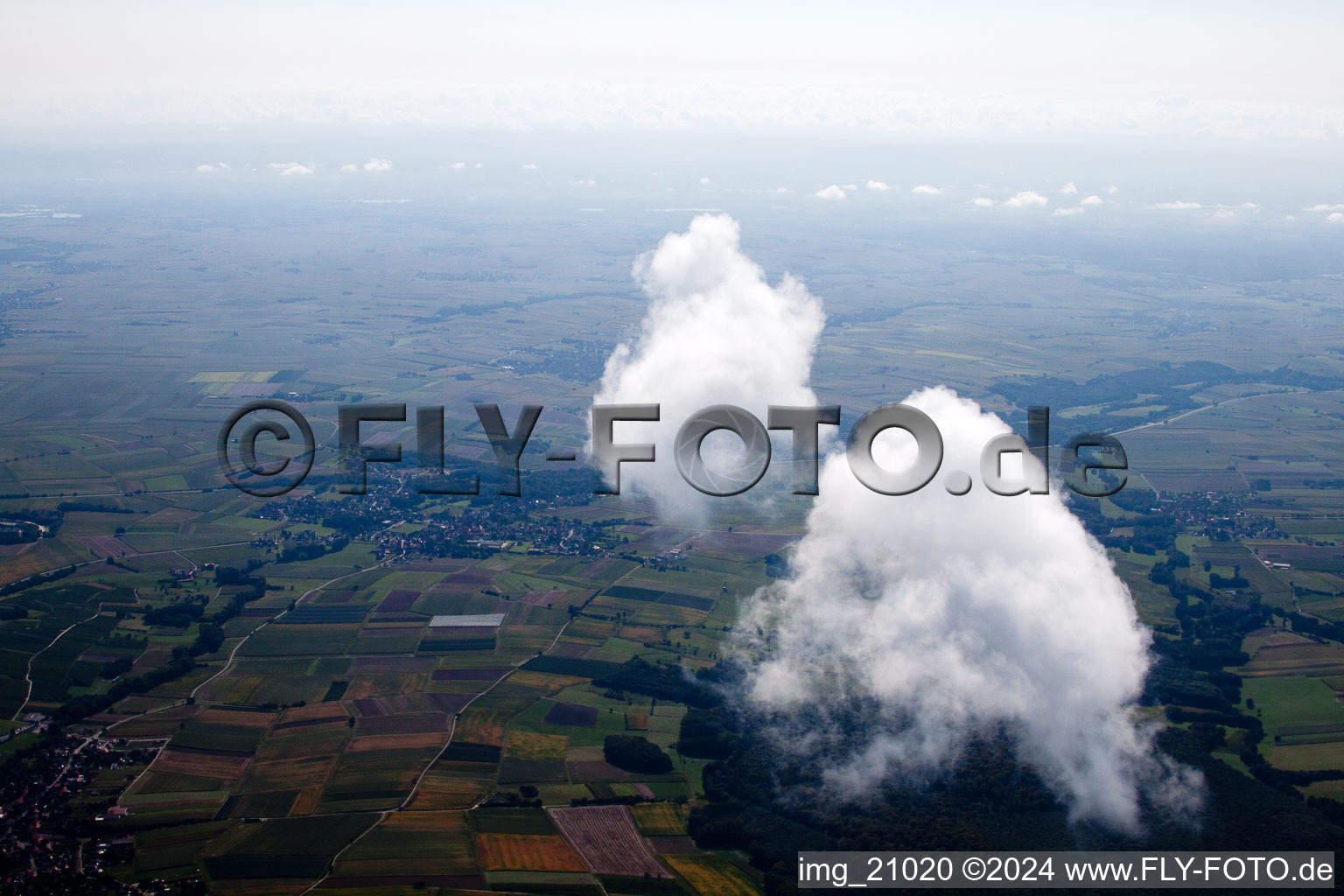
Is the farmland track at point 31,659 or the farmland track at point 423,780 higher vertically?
the farmland track at point 31,659

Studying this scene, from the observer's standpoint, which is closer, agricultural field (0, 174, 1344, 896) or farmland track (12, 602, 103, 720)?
agricultural field (0, 174, 1344, 896)

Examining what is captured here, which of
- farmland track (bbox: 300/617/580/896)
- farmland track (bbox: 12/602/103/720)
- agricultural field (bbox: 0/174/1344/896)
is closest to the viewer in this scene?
farmland track (bbox: 300/617/580/896)

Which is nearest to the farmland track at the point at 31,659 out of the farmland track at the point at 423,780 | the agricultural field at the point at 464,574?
the agricultural field at the point at 464,574

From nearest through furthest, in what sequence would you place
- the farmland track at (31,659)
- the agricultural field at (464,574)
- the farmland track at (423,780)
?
the farmland track at (423,780) < the agricultural field at (464,574) < the farmland track at (31,659)

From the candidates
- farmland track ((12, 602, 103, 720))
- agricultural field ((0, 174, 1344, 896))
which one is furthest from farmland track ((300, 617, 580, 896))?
farmland track ((12, 602, 103, 720))

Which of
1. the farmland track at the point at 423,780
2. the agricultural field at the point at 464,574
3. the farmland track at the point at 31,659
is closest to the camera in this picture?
the farmland track at the point at 423,780

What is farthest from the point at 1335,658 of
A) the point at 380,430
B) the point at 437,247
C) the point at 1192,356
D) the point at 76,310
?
the point at 437,247

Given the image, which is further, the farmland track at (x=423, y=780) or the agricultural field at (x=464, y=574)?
the agricultural field at (x=464, y=574)

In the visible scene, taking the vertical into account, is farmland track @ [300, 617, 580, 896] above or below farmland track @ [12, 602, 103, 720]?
below

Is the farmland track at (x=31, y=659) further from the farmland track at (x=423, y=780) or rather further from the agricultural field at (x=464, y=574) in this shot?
the farmland track at (x=423, y=780)

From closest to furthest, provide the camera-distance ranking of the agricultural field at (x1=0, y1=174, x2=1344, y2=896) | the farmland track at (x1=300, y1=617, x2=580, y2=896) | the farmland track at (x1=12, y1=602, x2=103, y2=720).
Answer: the farmland track at (x1=300, y1=617, x2=580, y2=896), the agricultural field at (x1=0, y1=174, x2=1344, y2=896), the farmland track at (x1=12, y1=602, x2=103, y2=720)

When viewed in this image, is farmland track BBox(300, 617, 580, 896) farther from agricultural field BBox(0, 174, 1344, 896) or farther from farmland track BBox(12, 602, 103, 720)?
farmland track BBox(12, 602, 103, 720)

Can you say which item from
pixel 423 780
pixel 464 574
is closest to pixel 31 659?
pixel 464 574
